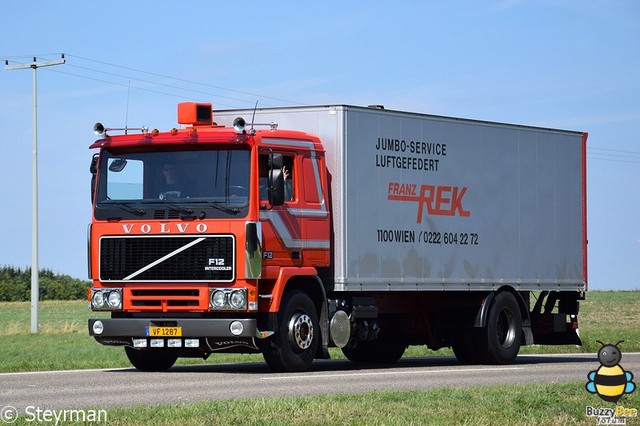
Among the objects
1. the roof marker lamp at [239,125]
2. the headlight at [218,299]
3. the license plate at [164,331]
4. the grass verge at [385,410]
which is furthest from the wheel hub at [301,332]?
the grass verge at [385,410]

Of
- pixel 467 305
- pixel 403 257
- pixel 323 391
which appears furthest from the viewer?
pixel 467 305

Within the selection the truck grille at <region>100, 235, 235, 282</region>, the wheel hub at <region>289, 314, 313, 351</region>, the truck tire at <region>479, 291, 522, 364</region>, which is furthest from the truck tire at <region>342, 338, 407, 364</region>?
the truck grille at <region>100, 235, 235, 282</region>

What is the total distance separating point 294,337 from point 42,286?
9090 centimetres

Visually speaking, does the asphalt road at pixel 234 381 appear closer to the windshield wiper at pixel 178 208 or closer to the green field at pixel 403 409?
the green field at pixel 403 409

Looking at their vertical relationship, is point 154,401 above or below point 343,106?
below

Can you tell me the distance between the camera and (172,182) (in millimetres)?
19766

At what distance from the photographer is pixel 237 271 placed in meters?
19.2

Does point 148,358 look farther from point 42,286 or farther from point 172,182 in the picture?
point 42,286

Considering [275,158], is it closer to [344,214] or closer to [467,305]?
[344,214]

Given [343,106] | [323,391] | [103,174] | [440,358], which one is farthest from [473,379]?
[440,358]

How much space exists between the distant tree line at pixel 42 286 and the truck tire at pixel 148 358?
3265 inches

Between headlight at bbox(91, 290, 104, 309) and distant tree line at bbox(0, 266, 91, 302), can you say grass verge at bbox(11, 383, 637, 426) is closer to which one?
headlight at bbox(91, 290, 104, 309)

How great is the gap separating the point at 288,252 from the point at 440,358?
301 inches

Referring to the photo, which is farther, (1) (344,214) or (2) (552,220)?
(2) (552,220)
